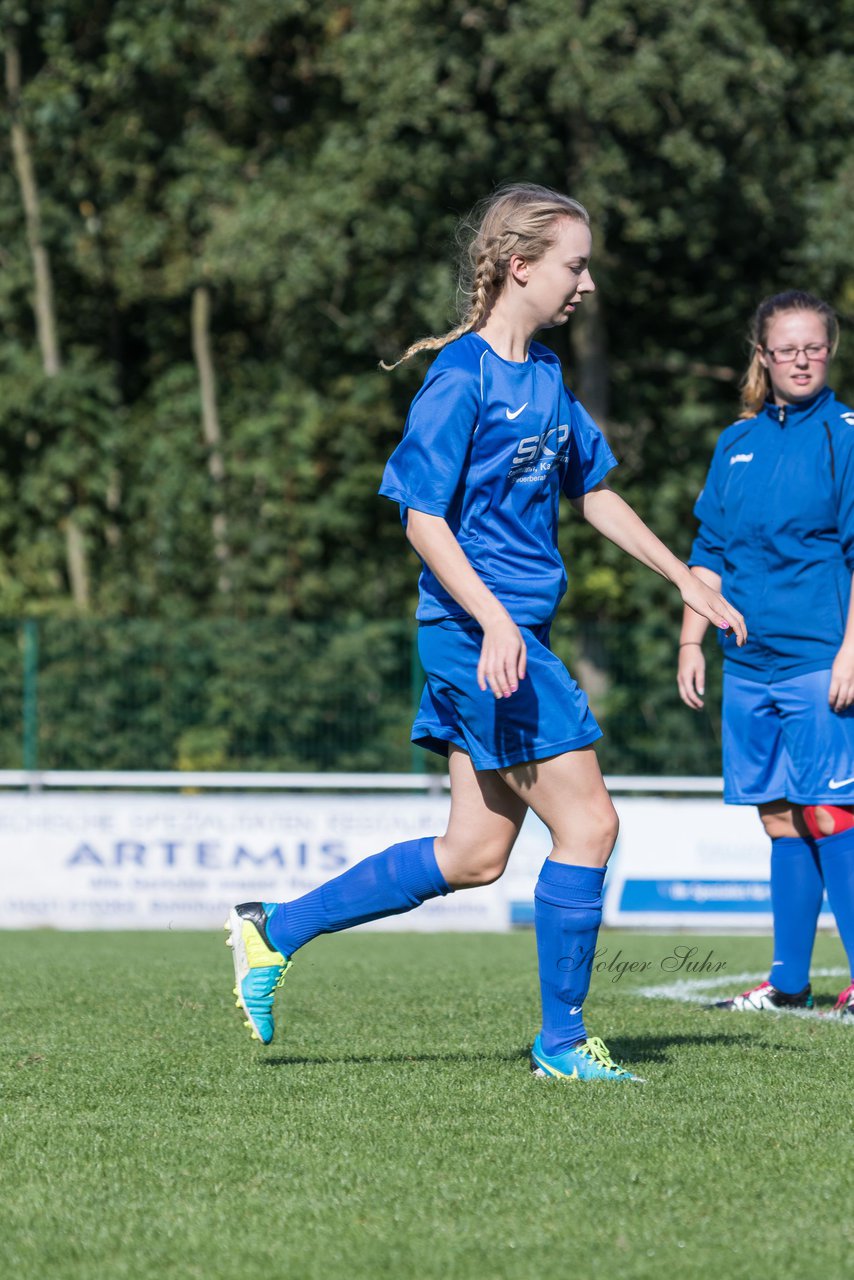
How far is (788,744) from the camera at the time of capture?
503 centimetres

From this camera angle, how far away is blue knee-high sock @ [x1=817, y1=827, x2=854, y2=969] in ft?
16.3

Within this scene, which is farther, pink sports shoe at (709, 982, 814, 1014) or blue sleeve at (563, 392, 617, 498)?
pink sports shoe at (709, 982, 814, 1014)

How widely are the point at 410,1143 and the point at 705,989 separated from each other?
288 cm

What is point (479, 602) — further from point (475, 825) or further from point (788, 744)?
point (788, 744)

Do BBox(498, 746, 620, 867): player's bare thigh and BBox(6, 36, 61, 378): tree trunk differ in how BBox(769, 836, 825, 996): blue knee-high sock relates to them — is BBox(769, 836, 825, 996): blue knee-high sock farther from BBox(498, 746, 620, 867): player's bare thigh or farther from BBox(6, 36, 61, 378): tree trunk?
BBox(6, 36, 61, 378): tree trunk

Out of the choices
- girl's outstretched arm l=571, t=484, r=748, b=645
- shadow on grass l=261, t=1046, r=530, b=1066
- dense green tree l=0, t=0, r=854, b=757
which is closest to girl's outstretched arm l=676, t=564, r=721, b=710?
girl's outstretched arm l=571, t=484, r=748, b=645

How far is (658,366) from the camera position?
811 inches

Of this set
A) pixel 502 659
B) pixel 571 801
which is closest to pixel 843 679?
pixel 571 801

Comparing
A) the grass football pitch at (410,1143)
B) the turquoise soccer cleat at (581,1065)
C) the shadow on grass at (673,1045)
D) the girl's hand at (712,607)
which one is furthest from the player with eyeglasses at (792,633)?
the turquoise soccer cleat at (581,1065)

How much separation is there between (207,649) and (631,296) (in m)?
9.26

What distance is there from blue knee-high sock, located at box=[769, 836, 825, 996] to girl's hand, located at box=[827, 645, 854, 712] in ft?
1.87

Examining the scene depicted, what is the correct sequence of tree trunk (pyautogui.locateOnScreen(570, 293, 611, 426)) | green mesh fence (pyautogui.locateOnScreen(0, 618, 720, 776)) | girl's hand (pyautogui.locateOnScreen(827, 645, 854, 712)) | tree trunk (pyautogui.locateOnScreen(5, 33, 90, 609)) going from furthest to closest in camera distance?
tree trunk (pyautogui.locateOnScreen(5, 33, 90, 609)) < tree trunk (pyautogui.locateOnScreen(570, 293, 611, 426)) < green mesh fence (pyautogui.locateOnScreen(0, 618, 720, 776)) < girl's hand (pyautogui.locateOnScreen(827, 645, 854, 712))

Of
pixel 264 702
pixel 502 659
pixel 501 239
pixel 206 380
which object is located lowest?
pixel 264 702

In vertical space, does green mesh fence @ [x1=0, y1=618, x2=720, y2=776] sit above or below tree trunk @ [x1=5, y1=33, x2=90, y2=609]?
below
